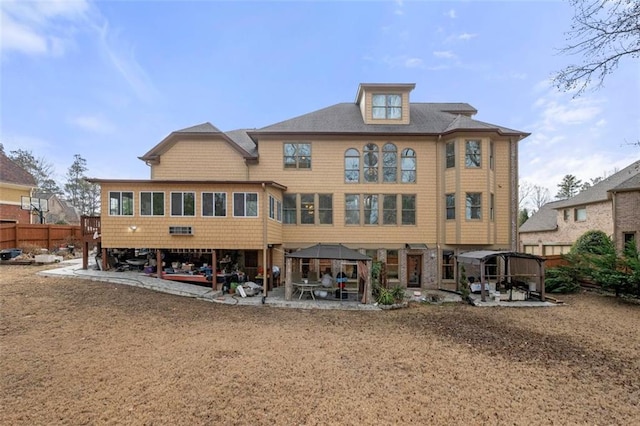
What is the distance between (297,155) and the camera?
15594 millimetres

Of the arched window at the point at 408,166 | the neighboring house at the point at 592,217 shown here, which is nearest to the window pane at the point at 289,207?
the arched window at the point at 408,166

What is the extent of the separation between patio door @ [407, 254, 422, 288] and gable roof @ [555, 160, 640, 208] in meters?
13.7

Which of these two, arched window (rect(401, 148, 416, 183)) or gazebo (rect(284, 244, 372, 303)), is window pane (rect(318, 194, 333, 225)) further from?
arched window (rect(401, 148, 416, 183))

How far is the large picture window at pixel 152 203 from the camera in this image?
12.8 m

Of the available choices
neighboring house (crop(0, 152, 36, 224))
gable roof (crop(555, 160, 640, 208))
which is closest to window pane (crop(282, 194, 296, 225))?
gable roof (crop(555, 160, 640, 208))

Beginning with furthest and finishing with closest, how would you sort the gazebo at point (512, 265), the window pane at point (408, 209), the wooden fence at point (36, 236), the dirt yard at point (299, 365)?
1. the wooden fence at point (36, 236)
2. the window pane at point (408, 209)
3. the gazebo at point (512, 265)
4. the dirt yard at point (299, 365)

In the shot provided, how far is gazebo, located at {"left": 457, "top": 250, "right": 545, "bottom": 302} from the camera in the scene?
1232 centimetres

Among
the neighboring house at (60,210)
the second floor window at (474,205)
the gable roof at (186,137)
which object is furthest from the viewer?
the neighboring house at (60,210)

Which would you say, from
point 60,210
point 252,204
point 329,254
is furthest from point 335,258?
point 60,210

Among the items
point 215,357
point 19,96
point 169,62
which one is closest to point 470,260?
point 215,357

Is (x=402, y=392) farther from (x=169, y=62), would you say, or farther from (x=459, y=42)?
(x=169, y=62)

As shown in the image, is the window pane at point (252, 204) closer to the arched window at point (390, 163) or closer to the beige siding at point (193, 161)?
the beige siding at point (193, 161)

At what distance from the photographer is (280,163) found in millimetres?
15523

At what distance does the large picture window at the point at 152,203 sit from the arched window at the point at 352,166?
9.14 metres
